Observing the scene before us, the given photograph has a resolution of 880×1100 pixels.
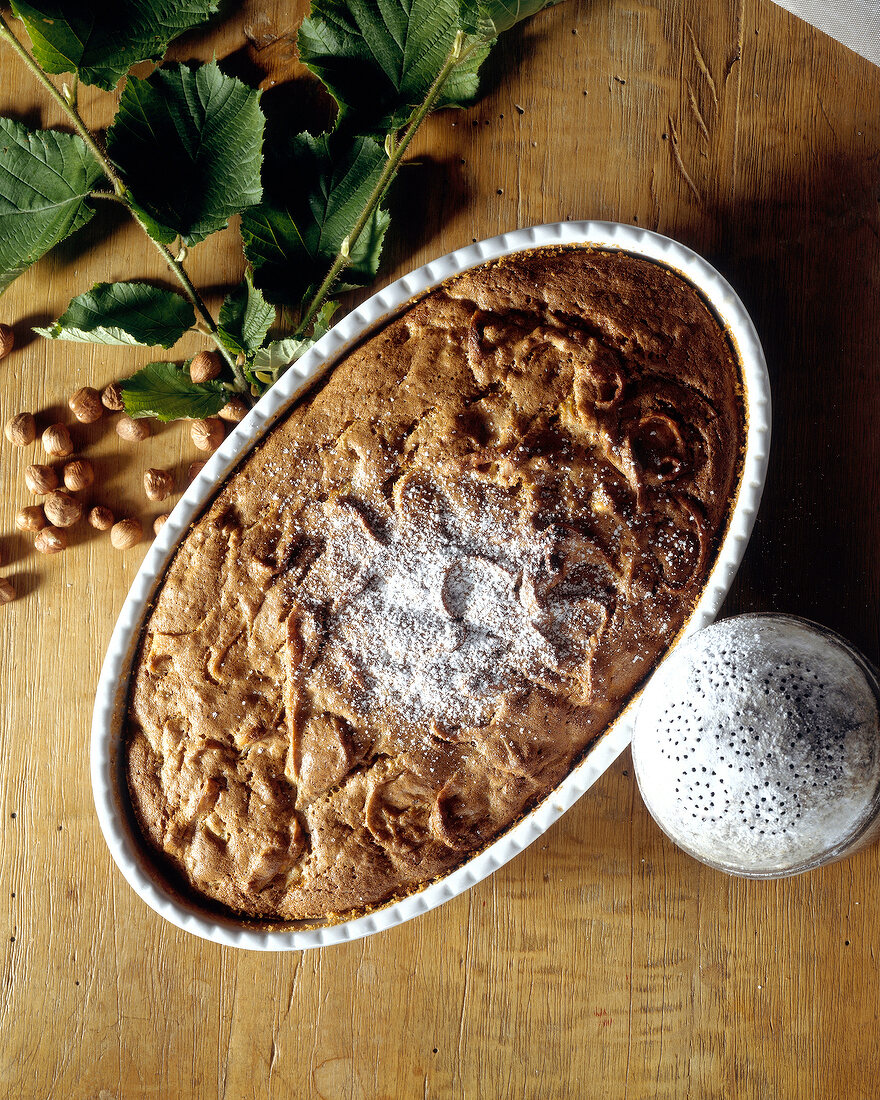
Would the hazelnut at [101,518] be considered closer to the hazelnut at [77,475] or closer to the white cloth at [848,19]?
the hazelnut at [77,475]

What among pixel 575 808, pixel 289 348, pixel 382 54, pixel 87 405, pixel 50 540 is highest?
pixel 382 54

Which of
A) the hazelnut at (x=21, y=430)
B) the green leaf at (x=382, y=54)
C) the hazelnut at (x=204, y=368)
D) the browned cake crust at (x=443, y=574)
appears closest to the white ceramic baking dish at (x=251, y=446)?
the browned cake crust at (x=443, y=574)

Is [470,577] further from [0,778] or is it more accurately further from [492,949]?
[0,778]

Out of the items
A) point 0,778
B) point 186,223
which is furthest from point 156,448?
point 0,778

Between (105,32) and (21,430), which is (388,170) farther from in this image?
(21,430)

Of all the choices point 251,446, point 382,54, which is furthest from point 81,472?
point 382,54

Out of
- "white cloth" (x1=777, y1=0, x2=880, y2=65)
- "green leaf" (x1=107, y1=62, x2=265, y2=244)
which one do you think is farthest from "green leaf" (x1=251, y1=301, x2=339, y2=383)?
"white cloth" (x1=777, y1=0, x2=880, y2=65)
